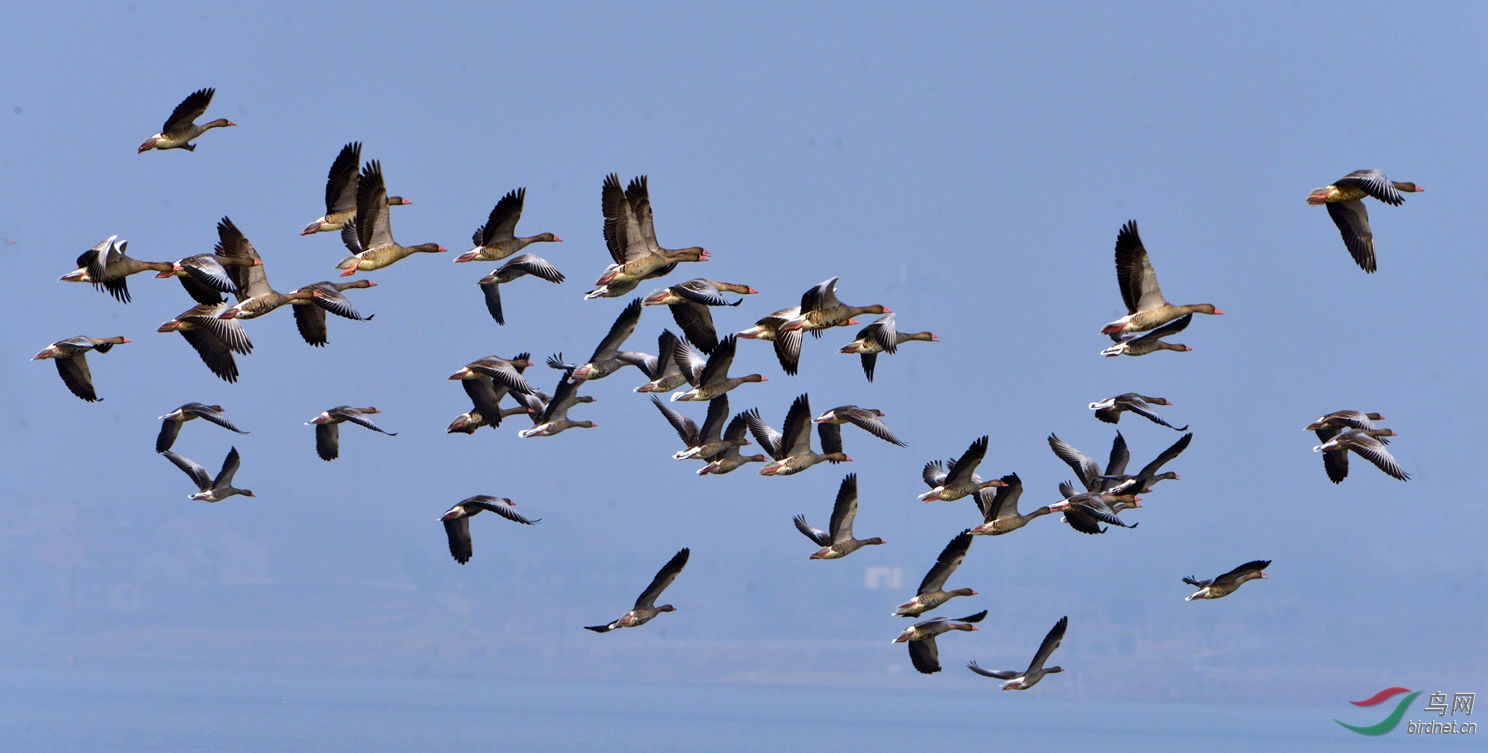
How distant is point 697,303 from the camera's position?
28.1 meters

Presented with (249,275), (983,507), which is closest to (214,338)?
(249,275)

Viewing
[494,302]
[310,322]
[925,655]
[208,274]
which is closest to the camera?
[208,274]

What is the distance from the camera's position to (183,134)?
30.2m

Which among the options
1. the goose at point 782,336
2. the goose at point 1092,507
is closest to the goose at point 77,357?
the goose at point 782,336

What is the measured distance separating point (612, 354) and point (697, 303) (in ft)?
14.4

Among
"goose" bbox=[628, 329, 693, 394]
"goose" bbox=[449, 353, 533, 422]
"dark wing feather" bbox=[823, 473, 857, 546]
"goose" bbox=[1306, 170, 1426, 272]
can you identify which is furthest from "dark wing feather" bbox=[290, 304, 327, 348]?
"goose" bbox=[1306, 170, 1426, 272]

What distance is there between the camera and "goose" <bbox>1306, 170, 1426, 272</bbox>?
988 inches

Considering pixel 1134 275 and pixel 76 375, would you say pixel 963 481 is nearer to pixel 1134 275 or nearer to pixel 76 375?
pixel 1134 275

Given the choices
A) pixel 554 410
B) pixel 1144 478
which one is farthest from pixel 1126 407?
pixel 554 410

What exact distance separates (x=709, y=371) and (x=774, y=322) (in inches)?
102

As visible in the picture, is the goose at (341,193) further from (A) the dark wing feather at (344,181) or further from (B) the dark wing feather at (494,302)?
(B) the dark wing feather at (494,302)

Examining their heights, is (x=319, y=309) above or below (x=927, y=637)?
above

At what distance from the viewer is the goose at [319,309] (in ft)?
89.6

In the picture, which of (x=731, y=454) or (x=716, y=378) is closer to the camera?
(x=716, y=378)
